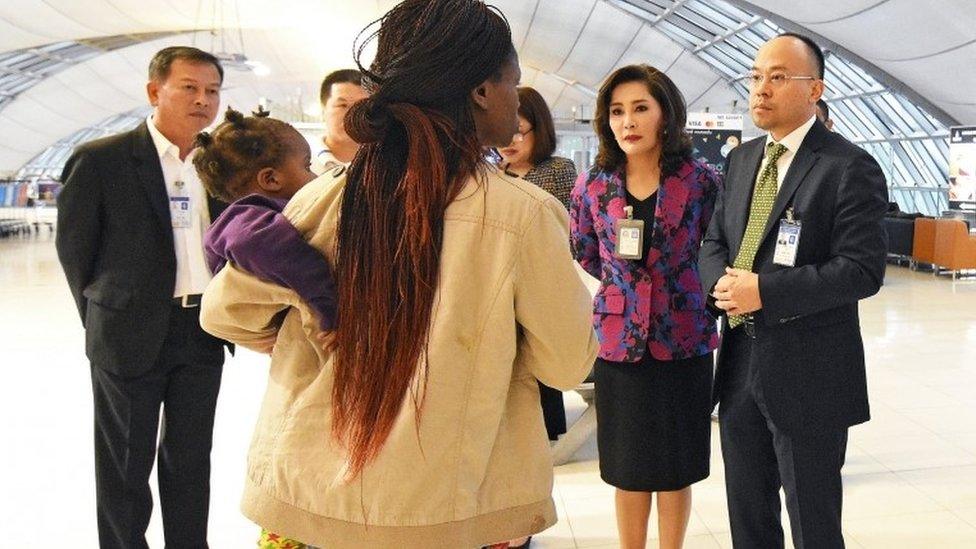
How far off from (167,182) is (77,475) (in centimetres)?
209

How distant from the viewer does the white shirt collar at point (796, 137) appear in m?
2.18

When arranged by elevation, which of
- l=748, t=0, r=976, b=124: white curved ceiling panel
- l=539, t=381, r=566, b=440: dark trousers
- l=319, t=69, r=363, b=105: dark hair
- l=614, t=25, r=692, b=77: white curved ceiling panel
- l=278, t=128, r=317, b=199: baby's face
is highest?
l=614, t=25, r=692, b=77: white curved ceiling panel

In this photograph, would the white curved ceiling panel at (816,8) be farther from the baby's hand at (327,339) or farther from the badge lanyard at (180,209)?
the baby's hand at (327,339)

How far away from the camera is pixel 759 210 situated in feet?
7.27

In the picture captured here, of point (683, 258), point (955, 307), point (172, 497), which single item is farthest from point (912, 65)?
point (172, 497)

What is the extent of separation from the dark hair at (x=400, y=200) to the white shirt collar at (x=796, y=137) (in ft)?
4.36

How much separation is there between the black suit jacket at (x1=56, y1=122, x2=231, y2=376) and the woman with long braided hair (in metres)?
1.43

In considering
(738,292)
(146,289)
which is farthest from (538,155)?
(146,289)

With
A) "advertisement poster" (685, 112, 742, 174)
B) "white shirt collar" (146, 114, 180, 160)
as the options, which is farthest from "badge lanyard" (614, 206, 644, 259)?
"advertisement poster" (685, 112, 742, 174)

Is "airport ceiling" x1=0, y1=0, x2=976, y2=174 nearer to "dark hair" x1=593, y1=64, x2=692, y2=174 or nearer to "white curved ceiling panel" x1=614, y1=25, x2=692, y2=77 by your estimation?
"white curved ceiling panel" x1=614, y1=25, x2=692, y2=77

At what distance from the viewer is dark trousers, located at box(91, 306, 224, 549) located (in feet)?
8.26

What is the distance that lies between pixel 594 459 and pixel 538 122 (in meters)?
1.82

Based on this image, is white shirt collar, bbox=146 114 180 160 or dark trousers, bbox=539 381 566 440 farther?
dark trousers, bbox=539 381 566 440

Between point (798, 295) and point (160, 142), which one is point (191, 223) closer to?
point (160, 142)
